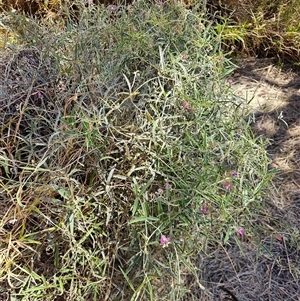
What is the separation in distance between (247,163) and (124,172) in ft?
1.31

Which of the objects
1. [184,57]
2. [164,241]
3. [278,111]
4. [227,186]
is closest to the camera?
[164,241]

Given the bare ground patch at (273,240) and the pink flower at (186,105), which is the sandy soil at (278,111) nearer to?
the bare ground patch at (273,240)

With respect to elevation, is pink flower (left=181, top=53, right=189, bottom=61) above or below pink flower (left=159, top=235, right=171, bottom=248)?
above

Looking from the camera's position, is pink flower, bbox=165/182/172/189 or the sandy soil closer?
pink flower, bbox=165/182/172/189

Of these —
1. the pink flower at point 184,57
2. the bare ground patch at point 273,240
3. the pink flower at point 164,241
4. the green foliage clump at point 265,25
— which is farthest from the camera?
the green foliage clump at point 265,25

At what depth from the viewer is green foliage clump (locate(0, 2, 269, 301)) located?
1207 mm

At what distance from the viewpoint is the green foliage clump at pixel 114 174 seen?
47.5 inches

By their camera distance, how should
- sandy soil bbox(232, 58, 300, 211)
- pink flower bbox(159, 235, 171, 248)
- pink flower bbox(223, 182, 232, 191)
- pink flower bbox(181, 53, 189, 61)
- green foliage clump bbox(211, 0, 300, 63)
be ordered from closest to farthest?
pink flower bbox(159, 235, 171, 248)
pink flower bbox(223, 182, 232, 191)
pink flower bbox(181, 53, 189, 61)
sandy soil bbox(232, 58, 300, 211)
green foliage clump bbox(211, 0, 300, 63)

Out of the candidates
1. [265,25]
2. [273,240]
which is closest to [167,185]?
[273,240]

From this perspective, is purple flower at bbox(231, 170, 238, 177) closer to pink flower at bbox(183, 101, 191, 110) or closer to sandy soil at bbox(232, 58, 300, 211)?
pink flower at bbox(183, 101, 191, 110)

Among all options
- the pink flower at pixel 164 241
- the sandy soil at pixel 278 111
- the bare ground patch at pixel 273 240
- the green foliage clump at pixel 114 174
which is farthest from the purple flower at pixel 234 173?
the sandy soil at pixel 278 111

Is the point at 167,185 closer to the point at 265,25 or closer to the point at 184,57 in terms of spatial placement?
the point at 184,57

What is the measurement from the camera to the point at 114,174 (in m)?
1.27

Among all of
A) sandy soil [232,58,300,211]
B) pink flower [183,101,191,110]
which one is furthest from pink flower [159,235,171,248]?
sandy soil [232,58,300,211]
